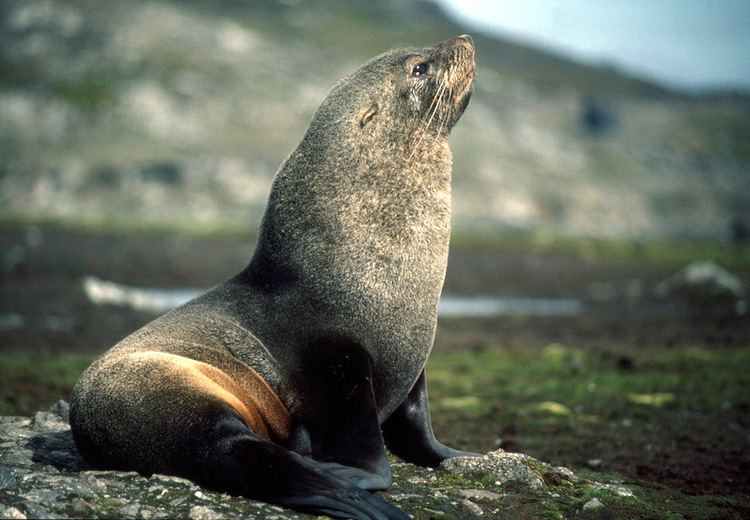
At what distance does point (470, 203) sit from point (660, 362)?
61738 millimetres

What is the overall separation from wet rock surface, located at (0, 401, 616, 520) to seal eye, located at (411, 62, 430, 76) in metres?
3.04

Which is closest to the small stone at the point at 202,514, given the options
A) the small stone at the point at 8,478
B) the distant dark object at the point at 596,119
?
the small stone at the point at 8,478

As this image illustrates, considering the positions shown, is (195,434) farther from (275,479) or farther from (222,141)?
(222,141)

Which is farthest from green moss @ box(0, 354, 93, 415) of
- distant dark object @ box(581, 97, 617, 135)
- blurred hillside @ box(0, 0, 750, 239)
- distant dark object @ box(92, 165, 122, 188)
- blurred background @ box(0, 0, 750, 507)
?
distant dark object @ box(581, 97, 617, 135)

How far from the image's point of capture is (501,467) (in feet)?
23.0

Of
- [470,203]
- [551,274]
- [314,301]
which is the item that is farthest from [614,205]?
[314,301]

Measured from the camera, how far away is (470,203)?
76625 millimetres

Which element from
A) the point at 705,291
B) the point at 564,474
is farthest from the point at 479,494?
the point at 705,291

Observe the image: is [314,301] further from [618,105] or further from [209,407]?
[618,105]

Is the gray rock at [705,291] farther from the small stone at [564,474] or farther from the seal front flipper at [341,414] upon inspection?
the seal front flipper at [341,414]

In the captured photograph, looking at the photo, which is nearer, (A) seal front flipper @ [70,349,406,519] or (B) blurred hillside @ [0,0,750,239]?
(A) seal front flipper @ [70,349,406,519]

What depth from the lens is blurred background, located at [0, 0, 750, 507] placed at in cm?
1198

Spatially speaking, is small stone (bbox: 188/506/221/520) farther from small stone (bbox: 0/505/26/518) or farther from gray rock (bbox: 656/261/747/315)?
gray rock (bbox: 656/261/747/315)

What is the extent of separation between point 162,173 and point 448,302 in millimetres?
43274
